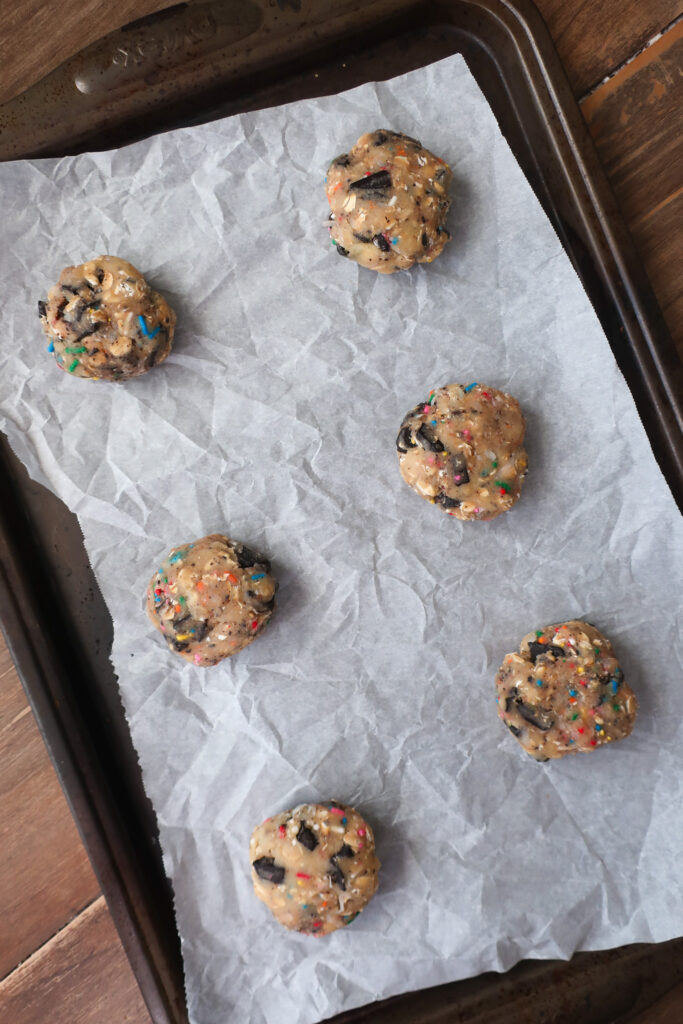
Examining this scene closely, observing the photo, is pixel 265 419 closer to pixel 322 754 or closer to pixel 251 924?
pixel 322 754

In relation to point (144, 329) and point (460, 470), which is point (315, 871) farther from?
point (144, 329)

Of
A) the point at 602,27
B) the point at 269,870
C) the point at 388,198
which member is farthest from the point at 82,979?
the point at 602,27

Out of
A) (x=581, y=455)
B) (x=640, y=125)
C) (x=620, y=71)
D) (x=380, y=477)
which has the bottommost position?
(x=581, y=455)

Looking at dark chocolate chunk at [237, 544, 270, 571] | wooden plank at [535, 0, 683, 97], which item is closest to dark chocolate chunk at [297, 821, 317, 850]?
dark chocolate chunk at [237, 544, 270, 571]

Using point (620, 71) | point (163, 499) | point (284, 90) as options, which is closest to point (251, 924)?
point (163, 499)

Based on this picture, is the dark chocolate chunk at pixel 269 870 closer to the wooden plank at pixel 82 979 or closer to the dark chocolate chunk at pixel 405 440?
the wooden plank at pixel 82 979
